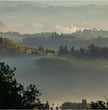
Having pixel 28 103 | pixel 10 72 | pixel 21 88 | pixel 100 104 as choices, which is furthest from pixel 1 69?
pixel 100 104

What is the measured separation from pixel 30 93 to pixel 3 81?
541 centimetres

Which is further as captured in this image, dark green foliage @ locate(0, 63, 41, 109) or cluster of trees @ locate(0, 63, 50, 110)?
cluster of trees @ locate(0, 63, 50, 110)

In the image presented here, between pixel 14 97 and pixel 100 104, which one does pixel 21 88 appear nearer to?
pixel 14 97

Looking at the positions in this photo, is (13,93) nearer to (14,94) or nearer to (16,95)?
(14,94)

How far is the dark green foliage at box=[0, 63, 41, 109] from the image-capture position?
48.7m

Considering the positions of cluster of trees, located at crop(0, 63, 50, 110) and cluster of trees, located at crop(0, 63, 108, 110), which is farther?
cluster of trees, located at crop(0, 63, 50, 110)

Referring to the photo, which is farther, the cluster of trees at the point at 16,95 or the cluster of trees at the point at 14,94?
the cluster of trees at the point at 14,94

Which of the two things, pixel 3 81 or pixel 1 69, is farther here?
pixel 1 69

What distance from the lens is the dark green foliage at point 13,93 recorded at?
4869 cm

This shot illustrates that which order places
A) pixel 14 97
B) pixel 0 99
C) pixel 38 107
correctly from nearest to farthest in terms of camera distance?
pixel 0 99 → pixel 14 97 → pixel 38 107

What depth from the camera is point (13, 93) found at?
52250 millimetres

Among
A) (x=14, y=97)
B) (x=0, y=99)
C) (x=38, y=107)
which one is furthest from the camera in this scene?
(x=38, y=107)

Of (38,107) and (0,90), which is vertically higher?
(0,90)

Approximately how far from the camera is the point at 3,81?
53438 mm
